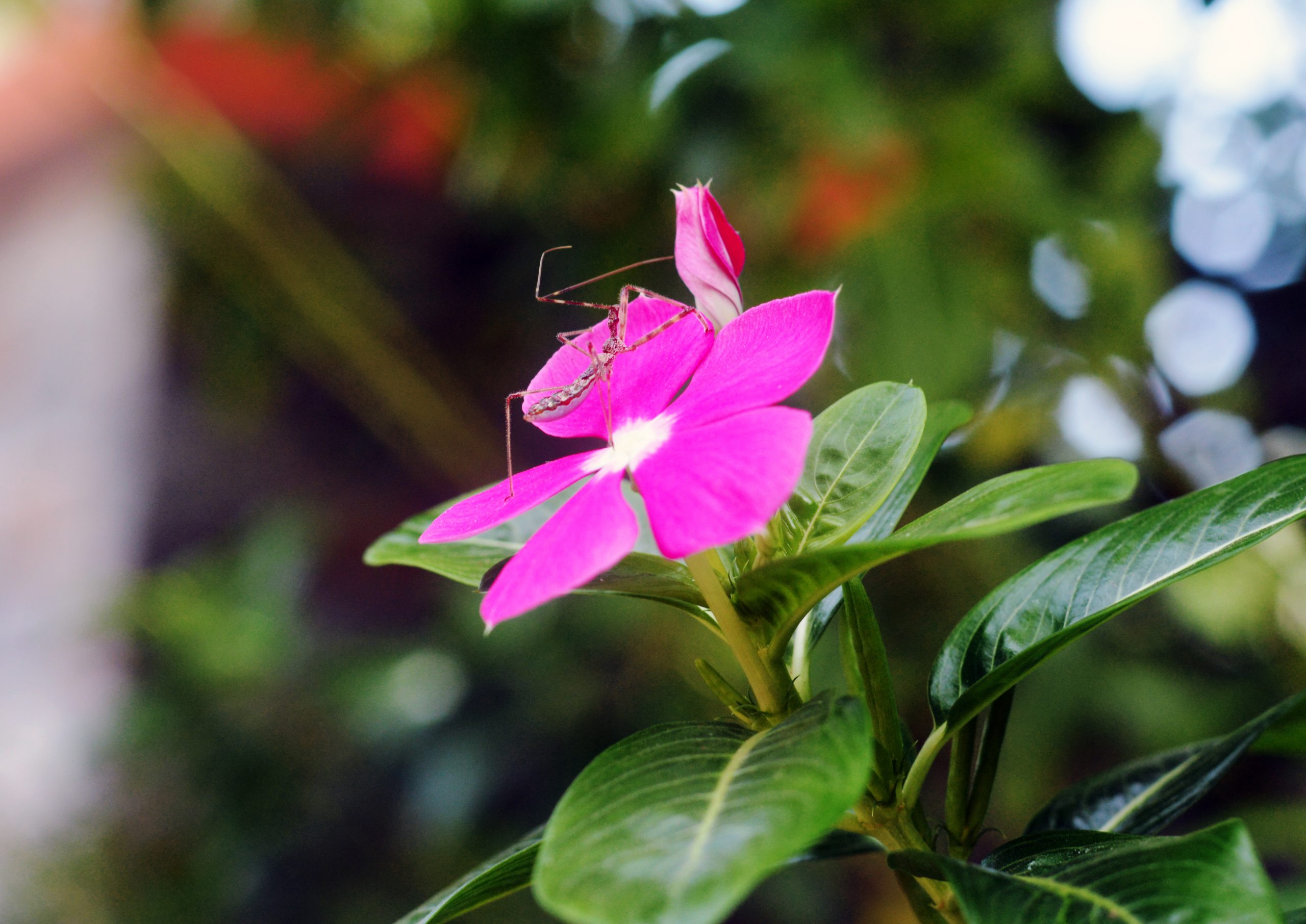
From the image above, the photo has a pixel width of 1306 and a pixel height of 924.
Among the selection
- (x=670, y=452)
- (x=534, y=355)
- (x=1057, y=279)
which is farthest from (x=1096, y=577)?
(x=534, y=355)

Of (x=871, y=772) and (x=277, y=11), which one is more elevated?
(x=277, y=11)

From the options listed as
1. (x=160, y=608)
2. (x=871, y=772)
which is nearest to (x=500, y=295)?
(x=160, y=608)

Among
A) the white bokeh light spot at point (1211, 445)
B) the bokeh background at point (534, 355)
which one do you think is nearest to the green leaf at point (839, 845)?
the bokeh background at point (534, 355)

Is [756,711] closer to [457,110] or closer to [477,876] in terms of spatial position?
[477,876]

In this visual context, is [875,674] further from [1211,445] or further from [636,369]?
[1211,445]

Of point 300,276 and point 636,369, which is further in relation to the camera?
point 300,276

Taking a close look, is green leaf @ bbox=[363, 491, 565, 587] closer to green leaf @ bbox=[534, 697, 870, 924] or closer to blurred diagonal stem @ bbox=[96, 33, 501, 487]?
green leaf @ bbox=[534, 697, 870, 924]

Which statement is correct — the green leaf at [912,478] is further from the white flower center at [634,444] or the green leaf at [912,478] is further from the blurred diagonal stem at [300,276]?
the blurred diagonal stem at [300,276]
